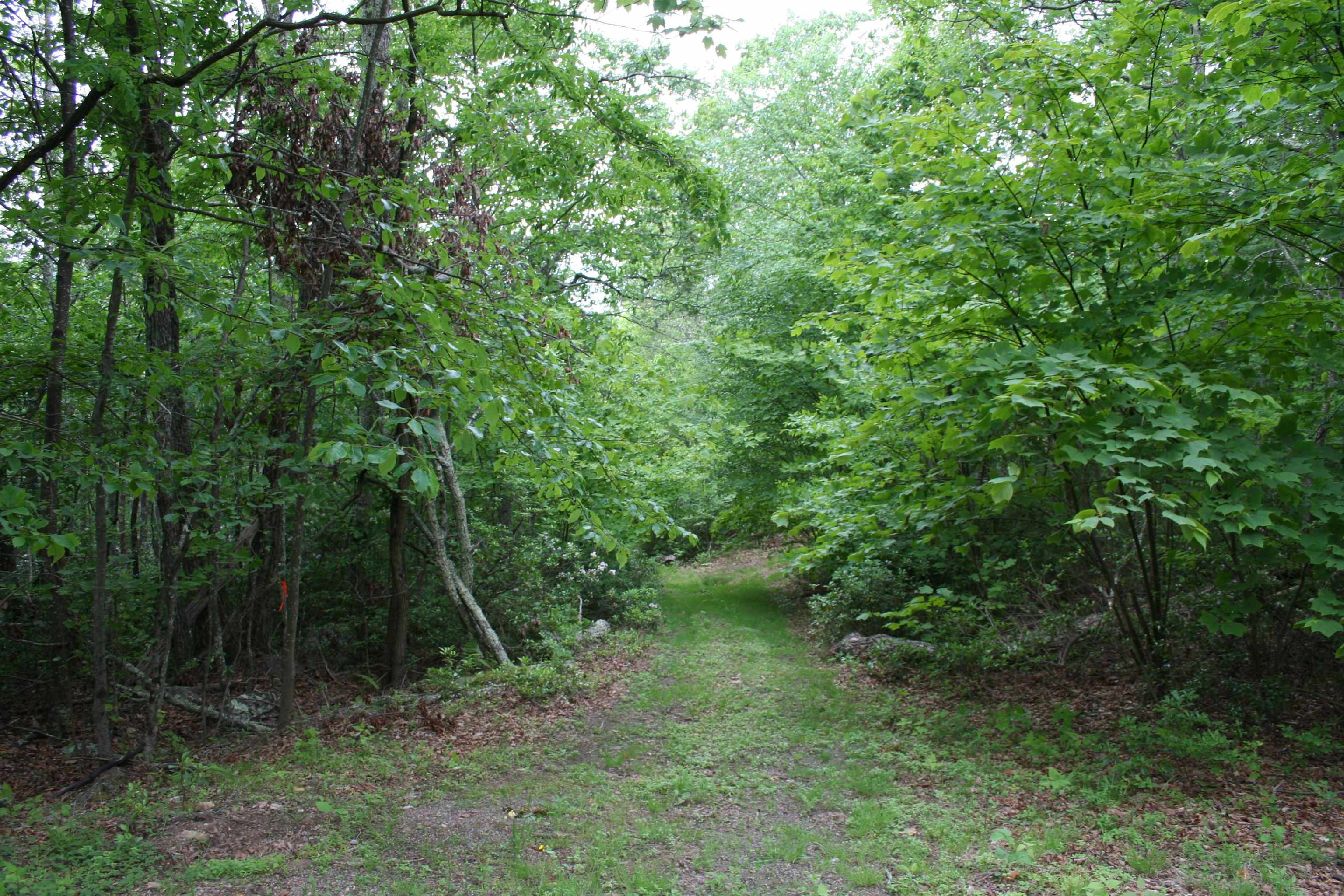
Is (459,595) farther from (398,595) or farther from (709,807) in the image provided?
(709,807)

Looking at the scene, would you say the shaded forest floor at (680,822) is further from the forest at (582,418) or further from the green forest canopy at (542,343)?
the green forest canopy at (542,343)

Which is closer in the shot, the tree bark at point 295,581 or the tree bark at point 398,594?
the tree bark at point 295,581

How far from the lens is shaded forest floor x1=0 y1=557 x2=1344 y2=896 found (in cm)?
397

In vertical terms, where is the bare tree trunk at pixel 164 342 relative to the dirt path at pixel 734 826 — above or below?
above

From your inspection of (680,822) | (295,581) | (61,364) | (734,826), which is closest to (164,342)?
(61,364)

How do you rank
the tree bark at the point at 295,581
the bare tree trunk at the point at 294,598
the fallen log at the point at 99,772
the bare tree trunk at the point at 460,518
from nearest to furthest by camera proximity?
the fallen log at the point at 99,772 → the tree bark at the point at 295,581 → the bare tree trunk at the point at 294,598 → the bare tree trunk at the point at 460,518

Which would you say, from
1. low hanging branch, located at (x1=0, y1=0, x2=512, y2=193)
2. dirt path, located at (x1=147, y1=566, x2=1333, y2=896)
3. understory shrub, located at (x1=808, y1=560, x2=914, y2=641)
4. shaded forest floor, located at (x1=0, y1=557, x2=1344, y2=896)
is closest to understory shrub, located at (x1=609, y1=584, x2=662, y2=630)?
understory shrub, located at (x1=808, y1=560, x2=914, y2=641)

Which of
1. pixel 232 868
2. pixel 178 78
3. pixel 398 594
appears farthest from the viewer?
pixel 398 594

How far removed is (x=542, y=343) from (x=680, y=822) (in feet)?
10.5

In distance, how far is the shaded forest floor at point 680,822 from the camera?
3.97 meters

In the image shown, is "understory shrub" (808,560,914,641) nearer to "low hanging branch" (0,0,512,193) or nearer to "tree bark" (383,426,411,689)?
"tree bark" (383,426,411,689)

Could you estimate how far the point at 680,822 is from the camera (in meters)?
4.91

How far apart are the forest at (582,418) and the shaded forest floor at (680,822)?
0.06 m

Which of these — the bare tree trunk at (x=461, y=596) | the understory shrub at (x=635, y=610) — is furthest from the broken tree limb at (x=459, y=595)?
the understory shrub at (x=635, y=610)
